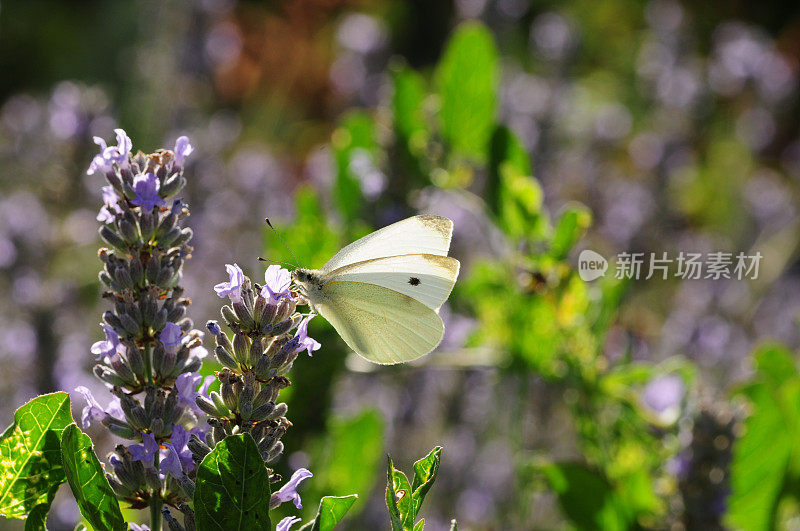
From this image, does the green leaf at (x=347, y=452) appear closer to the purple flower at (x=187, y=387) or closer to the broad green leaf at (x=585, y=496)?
the broad green leaf at (x=585, y=496)

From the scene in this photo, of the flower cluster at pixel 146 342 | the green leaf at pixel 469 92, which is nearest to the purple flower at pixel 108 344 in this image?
the flower cluster at pixel 146 342

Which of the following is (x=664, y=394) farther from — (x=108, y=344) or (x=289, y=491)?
(x=108, y=344)

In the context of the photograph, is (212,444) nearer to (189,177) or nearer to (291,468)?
(291,468)

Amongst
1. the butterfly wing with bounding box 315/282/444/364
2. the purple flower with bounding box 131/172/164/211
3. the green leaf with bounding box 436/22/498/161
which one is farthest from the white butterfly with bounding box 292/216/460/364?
the green leaf with bounding box 436/22/498/161

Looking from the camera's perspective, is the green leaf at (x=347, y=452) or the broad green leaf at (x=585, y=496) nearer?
the broad green leaf at (x=585, y=496)

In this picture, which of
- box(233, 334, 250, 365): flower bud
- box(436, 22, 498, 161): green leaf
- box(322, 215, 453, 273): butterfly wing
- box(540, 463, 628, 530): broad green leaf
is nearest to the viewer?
box(233, 334, 250, 365): flower bud

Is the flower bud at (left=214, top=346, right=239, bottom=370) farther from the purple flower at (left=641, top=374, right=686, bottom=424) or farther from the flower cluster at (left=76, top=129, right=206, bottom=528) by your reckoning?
the purple flower at (left=641, top=374, right=686, bottom=424)

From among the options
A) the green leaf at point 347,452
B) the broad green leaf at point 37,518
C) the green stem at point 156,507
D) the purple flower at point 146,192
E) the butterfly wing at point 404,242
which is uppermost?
the purple flower at point 146,192
